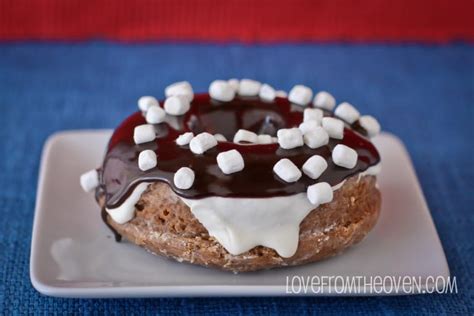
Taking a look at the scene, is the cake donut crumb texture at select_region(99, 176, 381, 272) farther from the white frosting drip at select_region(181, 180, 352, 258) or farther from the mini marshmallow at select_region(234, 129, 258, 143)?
the mini marshmallow at select_region(234, 129, 258, 143)

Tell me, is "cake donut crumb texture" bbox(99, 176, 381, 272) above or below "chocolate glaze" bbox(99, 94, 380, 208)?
below

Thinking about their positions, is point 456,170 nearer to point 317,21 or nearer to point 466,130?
point 466,130

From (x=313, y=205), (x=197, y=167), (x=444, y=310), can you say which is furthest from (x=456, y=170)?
(x=197, y=167)

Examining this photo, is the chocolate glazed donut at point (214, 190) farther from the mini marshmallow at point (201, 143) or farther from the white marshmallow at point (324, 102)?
the white marshmallow at point (324, 102)

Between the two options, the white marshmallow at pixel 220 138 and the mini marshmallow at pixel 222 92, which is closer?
the white marshmallow at pixel 220 138

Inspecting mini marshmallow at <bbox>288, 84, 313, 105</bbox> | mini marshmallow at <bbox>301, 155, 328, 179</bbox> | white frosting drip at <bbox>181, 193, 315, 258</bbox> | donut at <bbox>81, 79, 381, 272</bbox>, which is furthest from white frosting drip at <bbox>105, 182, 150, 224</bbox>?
mini marshmallow at <bbox>288, 84, 313, 105</bbox>

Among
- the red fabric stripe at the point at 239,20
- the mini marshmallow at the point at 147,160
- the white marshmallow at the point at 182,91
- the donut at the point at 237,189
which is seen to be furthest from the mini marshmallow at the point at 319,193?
the red fabric stripe at the point at 239,20

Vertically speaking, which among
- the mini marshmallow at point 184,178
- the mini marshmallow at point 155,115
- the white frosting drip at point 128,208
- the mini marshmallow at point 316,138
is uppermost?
the mini marshmallow at point 316,138
